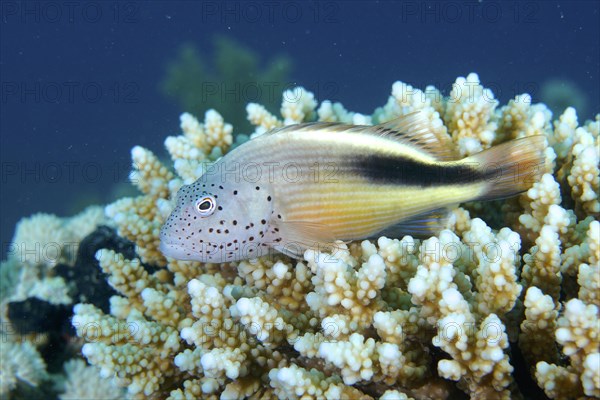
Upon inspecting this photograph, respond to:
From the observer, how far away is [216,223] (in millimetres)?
2766

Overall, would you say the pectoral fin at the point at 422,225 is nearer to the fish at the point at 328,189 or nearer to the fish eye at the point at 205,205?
the fish at the point at 328,189

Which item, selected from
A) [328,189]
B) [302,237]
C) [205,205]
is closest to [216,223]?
[205,205]

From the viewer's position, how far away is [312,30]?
71562 millimetres

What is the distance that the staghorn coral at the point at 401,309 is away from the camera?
2.09 m

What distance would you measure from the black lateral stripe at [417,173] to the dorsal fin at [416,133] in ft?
0.53

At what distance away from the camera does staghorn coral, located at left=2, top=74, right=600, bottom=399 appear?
6.87 feet

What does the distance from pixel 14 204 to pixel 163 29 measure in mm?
68021

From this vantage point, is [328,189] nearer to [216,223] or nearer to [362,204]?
[362,204]

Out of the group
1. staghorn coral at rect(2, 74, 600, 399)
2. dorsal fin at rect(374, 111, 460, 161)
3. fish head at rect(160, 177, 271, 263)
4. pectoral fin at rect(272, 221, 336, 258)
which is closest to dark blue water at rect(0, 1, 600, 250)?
staghorn coral at rect(2, 74, 600, 399)

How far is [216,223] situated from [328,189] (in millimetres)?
742

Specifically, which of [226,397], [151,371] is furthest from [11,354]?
[226,397]

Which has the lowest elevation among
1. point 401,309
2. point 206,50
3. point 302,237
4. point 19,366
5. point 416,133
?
point 19,366

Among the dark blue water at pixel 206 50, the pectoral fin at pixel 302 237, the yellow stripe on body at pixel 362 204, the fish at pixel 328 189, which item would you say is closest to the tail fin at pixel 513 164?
the fish at pixel 328 189

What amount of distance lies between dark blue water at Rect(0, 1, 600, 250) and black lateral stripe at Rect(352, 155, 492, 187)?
2849 cm
